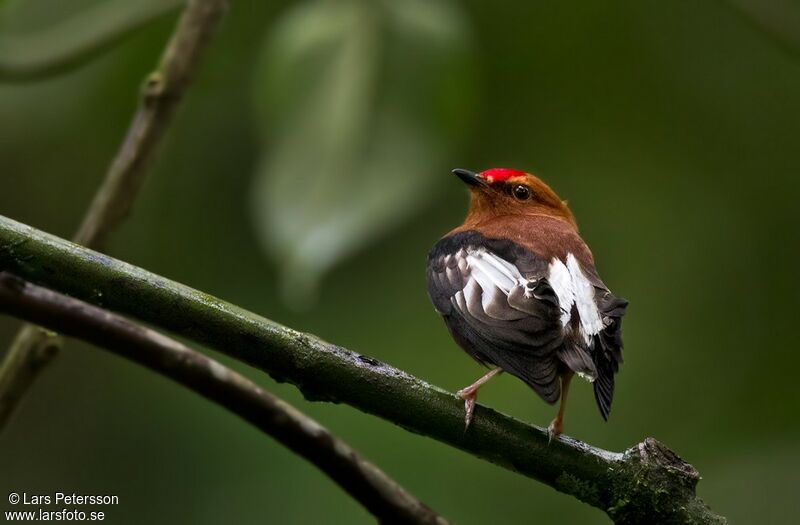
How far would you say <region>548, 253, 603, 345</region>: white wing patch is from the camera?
10.1ft

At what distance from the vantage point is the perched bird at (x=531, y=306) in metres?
2.91

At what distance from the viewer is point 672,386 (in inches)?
212

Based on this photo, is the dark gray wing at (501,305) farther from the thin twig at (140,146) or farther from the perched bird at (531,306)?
the thin twig at (140,146)

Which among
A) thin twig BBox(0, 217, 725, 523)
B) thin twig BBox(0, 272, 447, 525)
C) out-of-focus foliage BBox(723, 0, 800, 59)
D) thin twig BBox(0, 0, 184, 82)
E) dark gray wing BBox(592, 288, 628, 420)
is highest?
out-of-focus foliage BBox(723, 0, 800, 59)

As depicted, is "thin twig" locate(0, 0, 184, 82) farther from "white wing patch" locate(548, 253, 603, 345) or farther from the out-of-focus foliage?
the out-of-focus foliage

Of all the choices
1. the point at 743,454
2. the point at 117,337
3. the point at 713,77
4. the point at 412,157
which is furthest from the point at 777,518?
the point at 117,337

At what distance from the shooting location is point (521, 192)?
4457 millimetres

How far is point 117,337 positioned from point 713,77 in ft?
16.6

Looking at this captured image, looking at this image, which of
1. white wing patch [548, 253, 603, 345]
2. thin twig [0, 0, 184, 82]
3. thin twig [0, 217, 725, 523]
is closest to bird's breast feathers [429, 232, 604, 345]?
white wing patch [548, 253, 603, 345]

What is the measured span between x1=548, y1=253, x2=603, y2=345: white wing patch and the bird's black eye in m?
0.87

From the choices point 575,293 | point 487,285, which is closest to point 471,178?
point 487,285

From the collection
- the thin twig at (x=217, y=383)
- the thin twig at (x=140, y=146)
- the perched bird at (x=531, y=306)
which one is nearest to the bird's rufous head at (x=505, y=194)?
the perched bird at (x=531, y=306)

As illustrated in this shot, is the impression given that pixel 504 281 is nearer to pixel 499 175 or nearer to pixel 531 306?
pixel 531 306

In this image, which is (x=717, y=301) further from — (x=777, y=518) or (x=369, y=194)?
(x=369, y=194)
